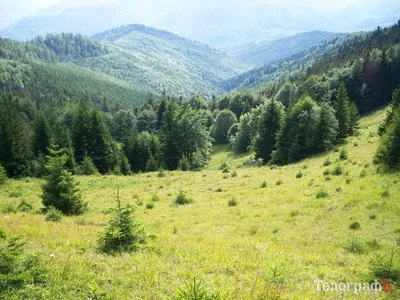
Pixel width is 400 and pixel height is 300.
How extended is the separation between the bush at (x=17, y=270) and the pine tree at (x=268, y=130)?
50876 mm

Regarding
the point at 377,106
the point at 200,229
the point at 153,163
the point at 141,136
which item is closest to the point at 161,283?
the point at 200,229

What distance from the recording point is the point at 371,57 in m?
81.1

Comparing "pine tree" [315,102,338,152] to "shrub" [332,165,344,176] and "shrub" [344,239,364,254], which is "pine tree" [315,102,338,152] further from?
"shrub" [344,239,364,254]

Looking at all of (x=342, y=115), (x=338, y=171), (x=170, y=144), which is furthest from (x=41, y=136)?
(x=342, y=115)

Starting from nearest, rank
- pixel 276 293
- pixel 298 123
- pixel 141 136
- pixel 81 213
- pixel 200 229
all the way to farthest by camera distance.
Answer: pixel 276 293
pixel 200 229
pixel 81 213
pixel 298 123
pixel 141 136

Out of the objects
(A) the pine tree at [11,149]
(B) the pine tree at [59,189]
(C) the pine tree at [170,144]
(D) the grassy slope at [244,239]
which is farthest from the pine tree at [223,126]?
(B) the pine tree at [59,189]

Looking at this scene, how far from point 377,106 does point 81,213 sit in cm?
8575

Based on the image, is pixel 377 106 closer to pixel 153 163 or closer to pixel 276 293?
pixel 153 163

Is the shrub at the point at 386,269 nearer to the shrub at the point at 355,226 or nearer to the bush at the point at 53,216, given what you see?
the shrub at the point at 355,226

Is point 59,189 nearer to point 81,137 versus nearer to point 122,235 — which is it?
point 122,235

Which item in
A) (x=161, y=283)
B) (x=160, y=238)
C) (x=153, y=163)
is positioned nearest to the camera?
(x=161, y=283)

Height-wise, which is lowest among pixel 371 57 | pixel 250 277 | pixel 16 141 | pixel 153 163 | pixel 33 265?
pixel 153 163
